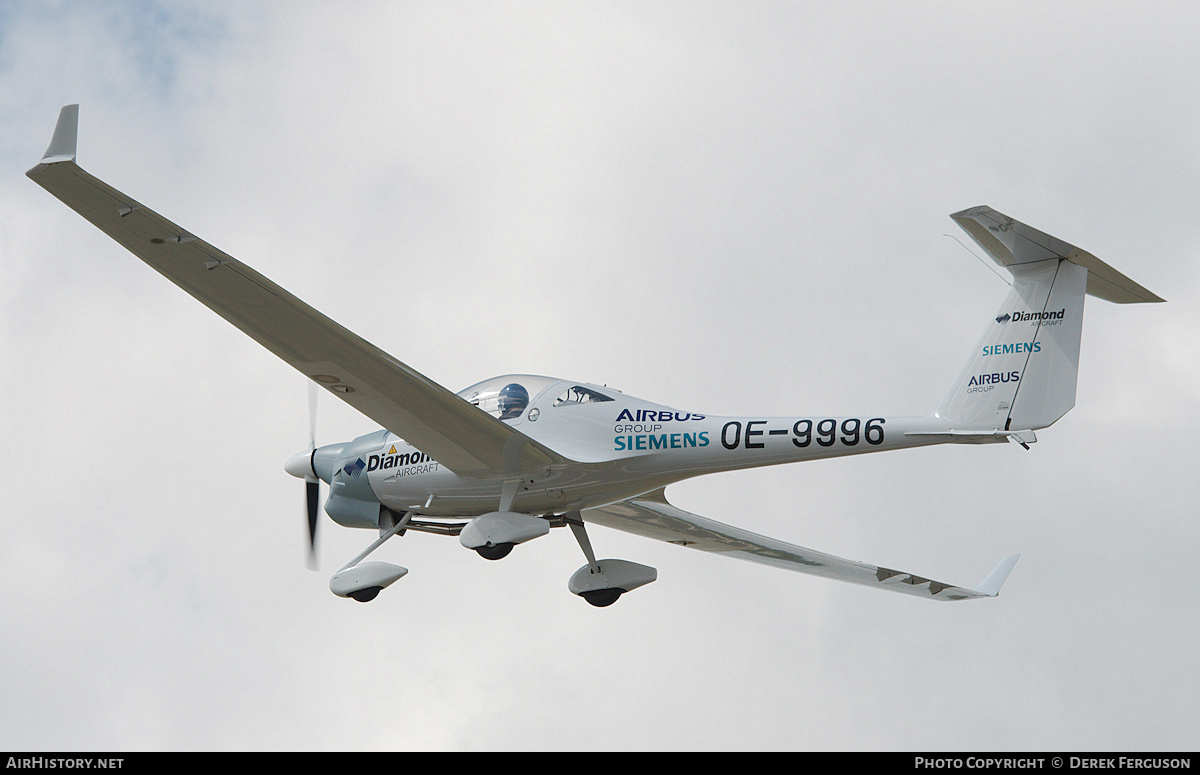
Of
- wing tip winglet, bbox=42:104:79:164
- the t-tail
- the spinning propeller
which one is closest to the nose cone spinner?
the spinning propeller

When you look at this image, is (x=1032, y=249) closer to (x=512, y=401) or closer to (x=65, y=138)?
(x=512, y=401)

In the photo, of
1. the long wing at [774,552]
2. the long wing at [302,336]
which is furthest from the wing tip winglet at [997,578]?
the long wing at [302,336]

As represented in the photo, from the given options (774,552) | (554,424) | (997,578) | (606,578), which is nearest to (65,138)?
(554,424)

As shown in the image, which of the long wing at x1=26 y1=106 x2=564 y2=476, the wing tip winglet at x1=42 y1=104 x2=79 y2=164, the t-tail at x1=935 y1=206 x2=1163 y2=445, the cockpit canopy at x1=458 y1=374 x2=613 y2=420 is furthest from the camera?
the cockpit canopy at x1=458 y1=374 x2=613 y2=420

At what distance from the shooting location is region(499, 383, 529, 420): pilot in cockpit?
51.1 feet

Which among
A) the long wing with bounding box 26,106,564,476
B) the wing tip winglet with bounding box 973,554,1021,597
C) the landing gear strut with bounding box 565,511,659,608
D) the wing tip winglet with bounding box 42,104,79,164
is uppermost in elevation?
the wing tip winglet with bounding box 42,104,79,164

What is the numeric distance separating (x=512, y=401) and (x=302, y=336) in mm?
2853

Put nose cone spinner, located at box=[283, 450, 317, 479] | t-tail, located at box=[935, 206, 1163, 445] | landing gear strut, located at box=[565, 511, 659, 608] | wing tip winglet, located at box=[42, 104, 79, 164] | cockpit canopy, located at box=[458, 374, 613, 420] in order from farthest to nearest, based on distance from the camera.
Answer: nose cone spinner, located at box=[283, 450, 317, 479], landing gear strut, located at box=[565, 511, 659, 608], cockpit canopy, located at box=[458, 374, 613, 420], t-tail, located at box=[935, 206, 1163, 445], wing tip winglet, located at box=[42, 104, 79, 164]

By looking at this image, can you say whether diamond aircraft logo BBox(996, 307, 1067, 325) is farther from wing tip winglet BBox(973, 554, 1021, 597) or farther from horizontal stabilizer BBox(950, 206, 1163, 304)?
wing tip winglet BBox(973, 554, 1021, 597)

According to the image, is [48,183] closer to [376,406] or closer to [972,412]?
[376,406]

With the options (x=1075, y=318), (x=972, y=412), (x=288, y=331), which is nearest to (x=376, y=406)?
(x=288, y=331)

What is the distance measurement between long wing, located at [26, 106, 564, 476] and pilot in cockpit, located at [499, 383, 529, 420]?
0.65 meters

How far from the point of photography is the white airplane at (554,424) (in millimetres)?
12898

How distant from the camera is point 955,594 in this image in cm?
1880
